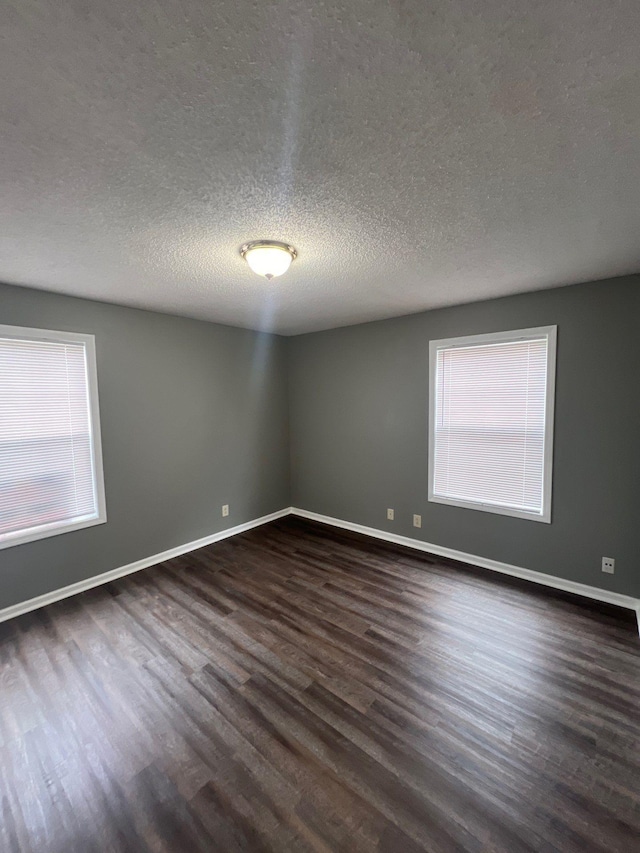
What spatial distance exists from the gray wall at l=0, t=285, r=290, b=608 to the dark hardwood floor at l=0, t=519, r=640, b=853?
0.45 meters

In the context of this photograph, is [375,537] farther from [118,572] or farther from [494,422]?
[118,572]

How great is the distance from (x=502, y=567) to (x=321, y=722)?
2.24 meters

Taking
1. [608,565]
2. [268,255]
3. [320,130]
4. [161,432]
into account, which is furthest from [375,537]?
[320,130]

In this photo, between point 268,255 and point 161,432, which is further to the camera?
point 161,432

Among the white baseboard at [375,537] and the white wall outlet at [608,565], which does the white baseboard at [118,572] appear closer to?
the white baseboard at [375,537]

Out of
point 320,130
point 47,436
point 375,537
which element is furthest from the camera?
point 375,537

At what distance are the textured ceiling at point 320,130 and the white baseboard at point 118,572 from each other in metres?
2.52

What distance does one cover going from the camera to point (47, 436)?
2.86 meters

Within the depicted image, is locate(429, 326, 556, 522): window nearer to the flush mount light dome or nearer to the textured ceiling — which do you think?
the textured ceiling

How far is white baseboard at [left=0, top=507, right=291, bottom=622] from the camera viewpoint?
271 centimetres

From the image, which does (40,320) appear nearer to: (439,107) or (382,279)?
(382,279)

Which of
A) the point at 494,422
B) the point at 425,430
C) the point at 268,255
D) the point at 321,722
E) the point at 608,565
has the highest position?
the point at 268,255

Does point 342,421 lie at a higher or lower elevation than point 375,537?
higher

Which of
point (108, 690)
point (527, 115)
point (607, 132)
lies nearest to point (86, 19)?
point (527, 115)
